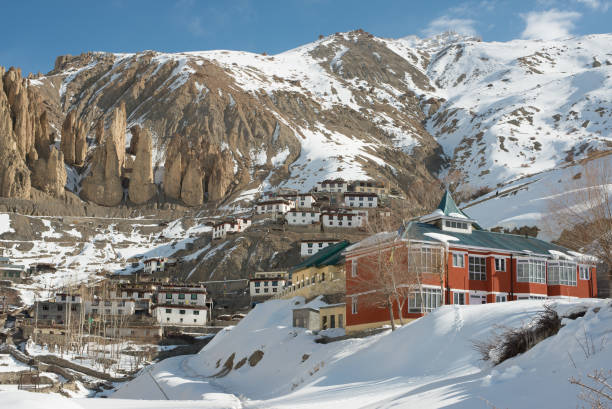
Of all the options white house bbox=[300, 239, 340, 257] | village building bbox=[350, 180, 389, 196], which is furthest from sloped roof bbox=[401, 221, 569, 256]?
village building bbox=[350, 180, 389, 196]

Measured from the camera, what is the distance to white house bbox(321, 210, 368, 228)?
142250mm

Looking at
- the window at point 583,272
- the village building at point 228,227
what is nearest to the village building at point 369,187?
the village building at point 228,227

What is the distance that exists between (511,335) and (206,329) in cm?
8113

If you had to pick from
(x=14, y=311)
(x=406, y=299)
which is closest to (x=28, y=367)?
(x=14, y=311)

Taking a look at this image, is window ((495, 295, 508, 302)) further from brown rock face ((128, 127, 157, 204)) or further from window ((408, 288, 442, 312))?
brown rock face ((128, 127, 157, 204))

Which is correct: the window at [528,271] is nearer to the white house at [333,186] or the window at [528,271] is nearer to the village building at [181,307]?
the village building at [181,307]

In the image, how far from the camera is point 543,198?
112m

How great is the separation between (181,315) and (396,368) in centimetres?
7888

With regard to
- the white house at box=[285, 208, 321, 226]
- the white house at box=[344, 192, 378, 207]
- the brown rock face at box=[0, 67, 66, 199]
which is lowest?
the white house at box=[285, 208, 321, 226]

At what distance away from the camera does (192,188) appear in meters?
192

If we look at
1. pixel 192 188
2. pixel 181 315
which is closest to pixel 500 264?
pixel 181 315

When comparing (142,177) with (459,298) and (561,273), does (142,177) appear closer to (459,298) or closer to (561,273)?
(561,273)

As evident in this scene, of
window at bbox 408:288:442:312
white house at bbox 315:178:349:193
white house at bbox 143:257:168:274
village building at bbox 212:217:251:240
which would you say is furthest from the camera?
white house at bbox 315:178:349:193

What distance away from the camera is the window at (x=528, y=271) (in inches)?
2013
